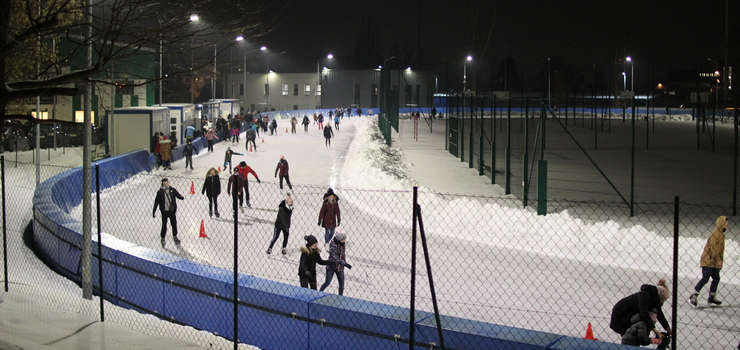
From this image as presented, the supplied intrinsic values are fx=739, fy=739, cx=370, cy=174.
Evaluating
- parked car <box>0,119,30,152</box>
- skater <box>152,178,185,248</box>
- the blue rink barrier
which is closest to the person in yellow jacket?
the blue rink barrier

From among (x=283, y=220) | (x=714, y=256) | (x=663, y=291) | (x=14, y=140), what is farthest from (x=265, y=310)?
(x=14, y=140)

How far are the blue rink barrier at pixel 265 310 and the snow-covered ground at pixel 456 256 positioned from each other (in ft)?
1.18

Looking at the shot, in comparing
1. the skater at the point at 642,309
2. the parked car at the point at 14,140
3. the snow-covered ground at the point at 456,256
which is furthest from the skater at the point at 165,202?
the parked car at the point at 14,140

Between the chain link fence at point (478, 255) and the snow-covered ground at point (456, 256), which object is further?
the chain link fence at point (478, 255)

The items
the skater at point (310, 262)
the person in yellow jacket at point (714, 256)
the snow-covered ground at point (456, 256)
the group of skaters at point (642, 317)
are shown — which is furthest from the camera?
the skater at point (310, 262)

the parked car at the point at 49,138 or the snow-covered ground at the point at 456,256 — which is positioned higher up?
the parked car at the point at 49,138

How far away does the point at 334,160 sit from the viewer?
3372 centimetres

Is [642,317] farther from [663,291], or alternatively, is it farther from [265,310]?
[265,310]

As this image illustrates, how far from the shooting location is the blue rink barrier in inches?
285

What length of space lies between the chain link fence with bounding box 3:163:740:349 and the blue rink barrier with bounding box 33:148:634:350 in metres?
0.09

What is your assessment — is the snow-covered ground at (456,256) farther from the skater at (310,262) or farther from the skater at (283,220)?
the skater at (310,262)

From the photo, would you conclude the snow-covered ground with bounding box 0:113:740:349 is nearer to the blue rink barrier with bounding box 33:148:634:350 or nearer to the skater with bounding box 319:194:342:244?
the blue rink barrier with bounding box 33:148:634:350

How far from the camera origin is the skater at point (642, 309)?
24.8 feet

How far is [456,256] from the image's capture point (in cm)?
1475
